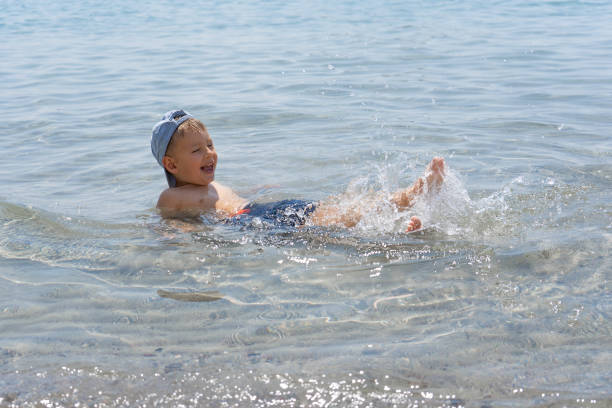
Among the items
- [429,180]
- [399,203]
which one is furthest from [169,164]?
[429,180]

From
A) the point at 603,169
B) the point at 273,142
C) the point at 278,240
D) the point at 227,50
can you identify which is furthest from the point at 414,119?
the point at 227,50

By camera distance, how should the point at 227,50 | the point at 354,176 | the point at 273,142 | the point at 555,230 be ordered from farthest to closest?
the point at 227,50, the point at 273,142, the point at 354,176, the point at 555,230

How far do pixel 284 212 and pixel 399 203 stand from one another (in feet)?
A: 2.74

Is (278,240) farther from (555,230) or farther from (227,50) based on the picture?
(227,50)

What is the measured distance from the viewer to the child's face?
17.0 ft

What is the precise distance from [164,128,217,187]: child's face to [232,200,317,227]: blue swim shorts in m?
0.46

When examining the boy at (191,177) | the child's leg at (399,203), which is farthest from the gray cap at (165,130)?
the child's leg at (399,203)

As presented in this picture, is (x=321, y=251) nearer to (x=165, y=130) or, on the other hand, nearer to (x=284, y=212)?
(x=284, y=212)

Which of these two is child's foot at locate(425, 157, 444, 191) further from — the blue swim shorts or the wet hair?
the wet hair

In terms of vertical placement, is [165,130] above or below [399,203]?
above

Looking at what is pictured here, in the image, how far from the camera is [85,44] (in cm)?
1565

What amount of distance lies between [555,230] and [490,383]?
6.27ft

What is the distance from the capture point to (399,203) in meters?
4.64

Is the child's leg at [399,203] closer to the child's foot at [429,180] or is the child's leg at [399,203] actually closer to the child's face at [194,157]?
the child's foot at [429,180]
